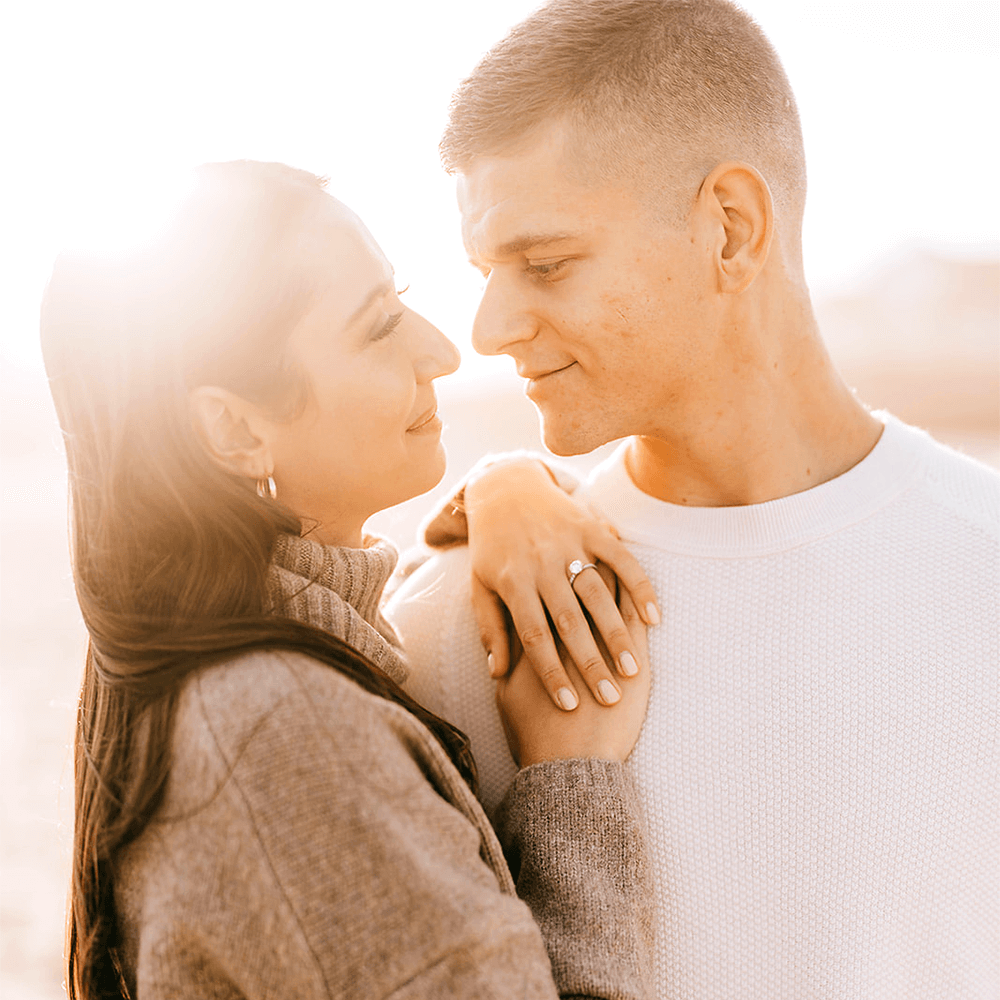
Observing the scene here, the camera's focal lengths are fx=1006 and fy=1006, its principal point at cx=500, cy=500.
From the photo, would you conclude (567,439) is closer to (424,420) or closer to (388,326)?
(424,420)

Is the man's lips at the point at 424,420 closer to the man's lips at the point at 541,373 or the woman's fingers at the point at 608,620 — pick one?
the man's lips at the point at 541,373

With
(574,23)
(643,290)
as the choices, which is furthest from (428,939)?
(574,23)

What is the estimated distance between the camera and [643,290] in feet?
5.85

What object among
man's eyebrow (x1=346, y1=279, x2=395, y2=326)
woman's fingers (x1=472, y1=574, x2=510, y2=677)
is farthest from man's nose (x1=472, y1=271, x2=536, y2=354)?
woman's fingers (x1=472, y1=574, x2=510, y2=677)

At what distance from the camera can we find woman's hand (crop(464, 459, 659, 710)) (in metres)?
1.63

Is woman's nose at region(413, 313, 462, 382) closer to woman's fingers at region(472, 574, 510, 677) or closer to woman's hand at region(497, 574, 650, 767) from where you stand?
woman's fingers at region(472, 574, 510, 677)

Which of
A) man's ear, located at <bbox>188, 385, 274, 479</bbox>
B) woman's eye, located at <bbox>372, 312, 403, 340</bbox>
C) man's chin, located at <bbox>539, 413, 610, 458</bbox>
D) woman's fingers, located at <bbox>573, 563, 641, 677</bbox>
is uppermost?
woman's eye, located at <bbox>372, 312, 403, 340</bbox>

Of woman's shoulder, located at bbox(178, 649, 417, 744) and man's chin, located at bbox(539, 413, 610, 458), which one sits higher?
man's chin, located at bbox(539, 413, 610, 458)

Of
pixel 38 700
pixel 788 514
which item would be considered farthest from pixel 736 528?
pixel 38 700

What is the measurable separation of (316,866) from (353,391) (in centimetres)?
76

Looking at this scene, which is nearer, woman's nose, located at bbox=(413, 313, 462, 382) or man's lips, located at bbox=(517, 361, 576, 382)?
woman's nose, located at bbox=(413, 313, 462, 382)

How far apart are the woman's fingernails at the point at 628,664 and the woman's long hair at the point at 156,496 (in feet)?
0.97

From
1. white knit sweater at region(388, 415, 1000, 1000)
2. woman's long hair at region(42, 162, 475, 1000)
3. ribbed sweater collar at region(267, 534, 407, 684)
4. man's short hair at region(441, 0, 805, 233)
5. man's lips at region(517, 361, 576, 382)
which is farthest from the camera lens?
man's lips at region(517, 361, 576, 382)

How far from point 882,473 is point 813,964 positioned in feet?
2.77
